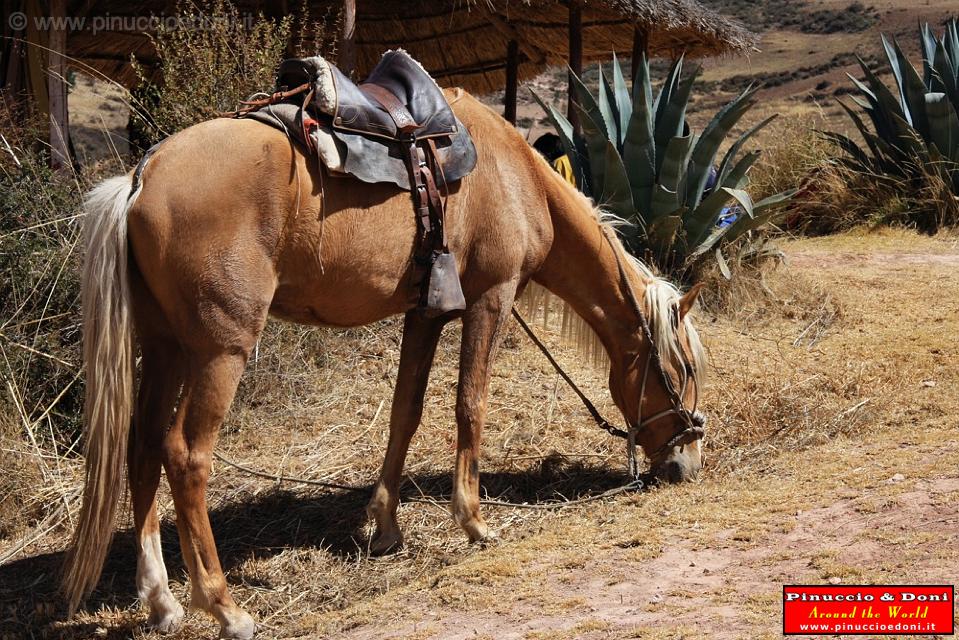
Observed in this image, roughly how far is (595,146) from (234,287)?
181 inches

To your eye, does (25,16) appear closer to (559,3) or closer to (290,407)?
(290,407)

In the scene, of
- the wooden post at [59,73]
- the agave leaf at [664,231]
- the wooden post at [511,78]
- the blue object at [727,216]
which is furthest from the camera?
the wooden post at [511,78]

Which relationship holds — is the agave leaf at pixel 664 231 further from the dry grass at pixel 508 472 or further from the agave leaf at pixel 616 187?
the dry grass at pixel 508 472

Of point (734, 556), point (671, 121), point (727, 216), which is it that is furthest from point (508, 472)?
point (727, 216)

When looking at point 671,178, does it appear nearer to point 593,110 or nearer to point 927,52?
point 593,110

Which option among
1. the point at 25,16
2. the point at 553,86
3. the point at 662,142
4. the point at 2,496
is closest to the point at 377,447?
the point at 2,496

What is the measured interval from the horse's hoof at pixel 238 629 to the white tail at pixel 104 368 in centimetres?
50

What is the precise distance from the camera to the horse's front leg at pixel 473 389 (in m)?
4.23

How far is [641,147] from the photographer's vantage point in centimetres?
739

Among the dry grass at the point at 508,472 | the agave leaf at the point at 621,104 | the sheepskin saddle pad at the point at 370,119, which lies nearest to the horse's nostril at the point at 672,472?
the dry grass at the point at 508,472

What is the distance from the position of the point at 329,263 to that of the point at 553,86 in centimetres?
3280

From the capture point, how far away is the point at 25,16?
7484mm

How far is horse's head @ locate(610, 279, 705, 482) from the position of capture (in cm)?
475

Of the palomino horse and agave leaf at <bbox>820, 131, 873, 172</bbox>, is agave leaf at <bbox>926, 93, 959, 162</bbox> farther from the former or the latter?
the palomino horse
